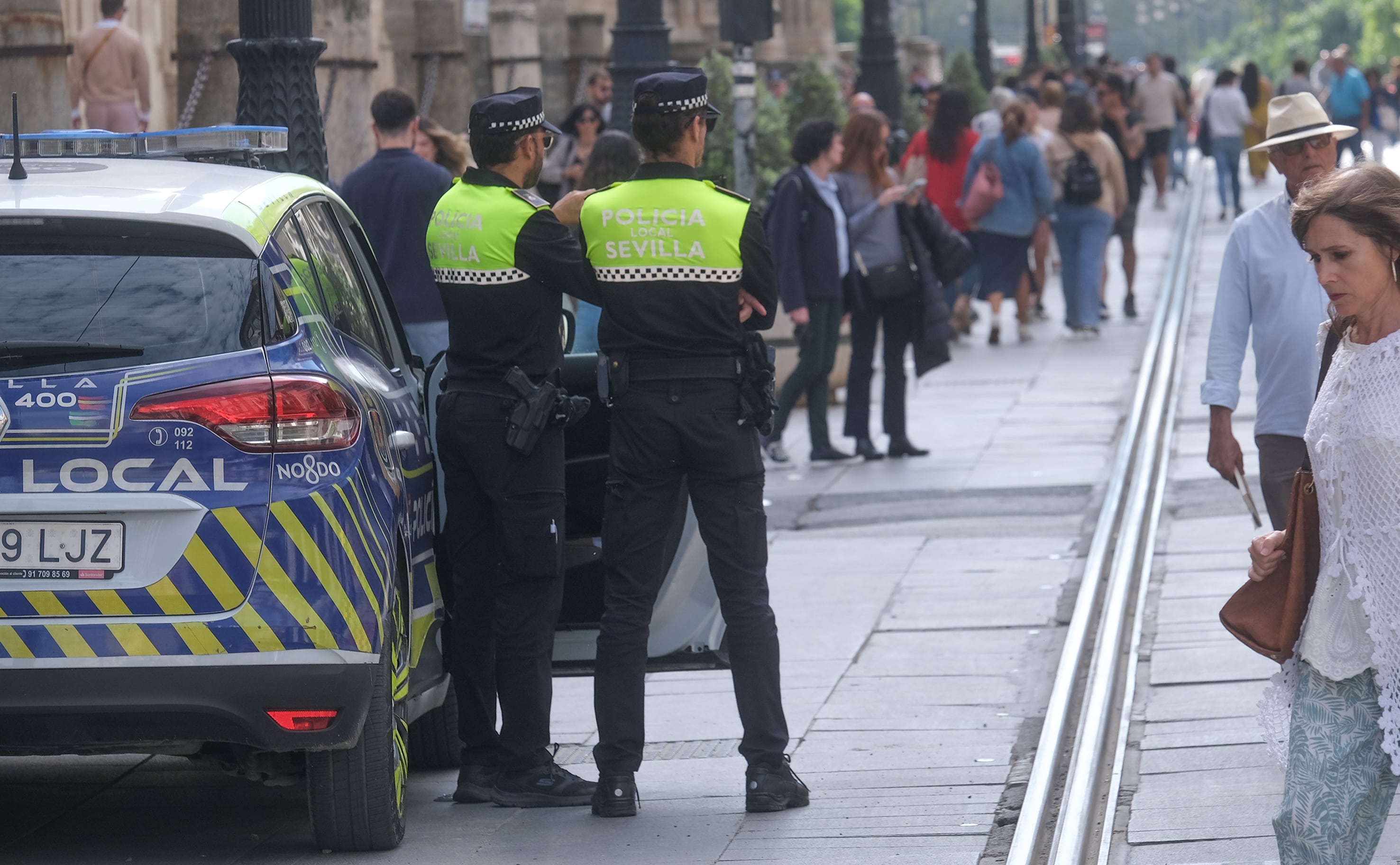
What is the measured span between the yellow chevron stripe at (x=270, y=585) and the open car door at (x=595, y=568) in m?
1.12

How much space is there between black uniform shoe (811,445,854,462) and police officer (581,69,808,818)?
6.60 m

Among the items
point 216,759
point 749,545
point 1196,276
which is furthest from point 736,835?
point 1196,276

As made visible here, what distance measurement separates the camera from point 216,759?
5199mm

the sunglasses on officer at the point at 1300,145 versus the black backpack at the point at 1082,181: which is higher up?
the sunglasses on officer at the point at 1300,145

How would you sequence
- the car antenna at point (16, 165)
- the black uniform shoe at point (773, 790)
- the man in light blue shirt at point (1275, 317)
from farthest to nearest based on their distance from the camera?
the man in light blue shirt at point (1275, 317)
the black uniform shoe at point (773, 790)
the car antenna at point (16, 165)

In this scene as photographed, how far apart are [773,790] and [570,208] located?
168 centimetres

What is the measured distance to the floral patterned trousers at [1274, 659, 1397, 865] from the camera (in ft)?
12.9

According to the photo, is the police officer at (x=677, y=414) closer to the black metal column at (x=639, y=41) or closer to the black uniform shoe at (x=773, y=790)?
the black uniform shoe at (x=773, y=790)

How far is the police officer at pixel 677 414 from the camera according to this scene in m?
5.61

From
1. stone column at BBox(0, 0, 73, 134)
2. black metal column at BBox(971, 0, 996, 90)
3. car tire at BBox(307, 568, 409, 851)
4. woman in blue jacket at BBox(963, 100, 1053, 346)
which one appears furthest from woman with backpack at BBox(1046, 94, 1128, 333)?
black metal column at BBox(971, 0, 996, 90)

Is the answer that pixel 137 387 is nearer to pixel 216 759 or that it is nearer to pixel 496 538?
pixel 216 759

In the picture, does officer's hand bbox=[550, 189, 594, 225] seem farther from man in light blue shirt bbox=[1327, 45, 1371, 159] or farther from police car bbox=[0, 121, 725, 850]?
man in light blue shirt bbox=[1327, 45, 1371, 159]

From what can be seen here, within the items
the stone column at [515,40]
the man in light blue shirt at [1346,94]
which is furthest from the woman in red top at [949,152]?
the man in light blue shirt at [1346,94]

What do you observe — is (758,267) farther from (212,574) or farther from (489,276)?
(212,574)
